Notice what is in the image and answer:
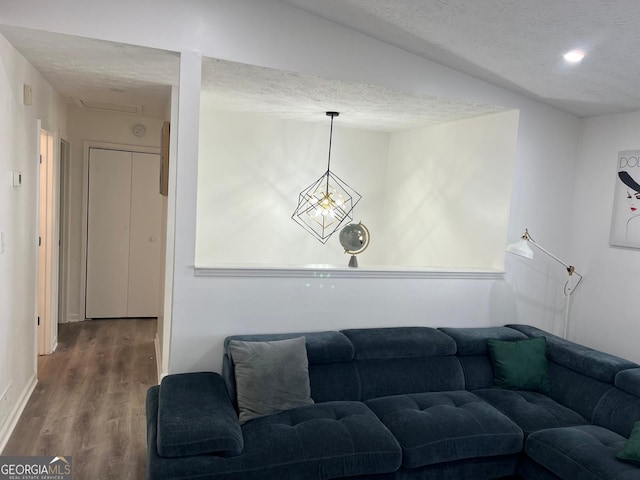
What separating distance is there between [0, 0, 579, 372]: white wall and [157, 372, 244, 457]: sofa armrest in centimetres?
42

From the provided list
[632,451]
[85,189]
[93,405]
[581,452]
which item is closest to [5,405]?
[93,405]

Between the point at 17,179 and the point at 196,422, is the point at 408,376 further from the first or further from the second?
the point at 17,179

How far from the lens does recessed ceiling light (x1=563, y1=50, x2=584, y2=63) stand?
2839mm

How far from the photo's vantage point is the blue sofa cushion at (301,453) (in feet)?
7.10

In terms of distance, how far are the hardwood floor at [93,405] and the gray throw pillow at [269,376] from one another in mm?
736

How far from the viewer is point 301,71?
3.09 m

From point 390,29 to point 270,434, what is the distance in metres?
2.47

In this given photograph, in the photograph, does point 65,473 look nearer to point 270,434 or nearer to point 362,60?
point 270,434

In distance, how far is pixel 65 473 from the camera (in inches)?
104

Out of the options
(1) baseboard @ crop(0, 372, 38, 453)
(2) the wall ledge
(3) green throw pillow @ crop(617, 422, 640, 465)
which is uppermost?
(2) the wall ledge

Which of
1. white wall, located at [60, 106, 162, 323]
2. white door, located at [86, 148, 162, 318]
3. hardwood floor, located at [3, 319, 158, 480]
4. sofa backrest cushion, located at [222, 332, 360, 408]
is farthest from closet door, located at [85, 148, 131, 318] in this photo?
sofa backrest cushion, located at [222, 332, 360, 408]

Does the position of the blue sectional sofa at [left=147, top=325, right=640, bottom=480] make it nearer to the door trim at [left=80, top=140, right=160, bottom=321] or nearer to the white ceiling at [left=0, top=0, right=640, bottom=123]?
the white ceiling at [left=0, top=0, right=640, bottom=123]

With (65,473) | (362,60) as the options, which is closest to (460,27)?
(362,60)

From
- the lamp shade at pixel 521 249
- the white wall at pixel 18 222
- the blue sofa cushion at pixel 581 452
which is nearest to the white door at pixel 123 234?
the white wall at pixel 18 222
